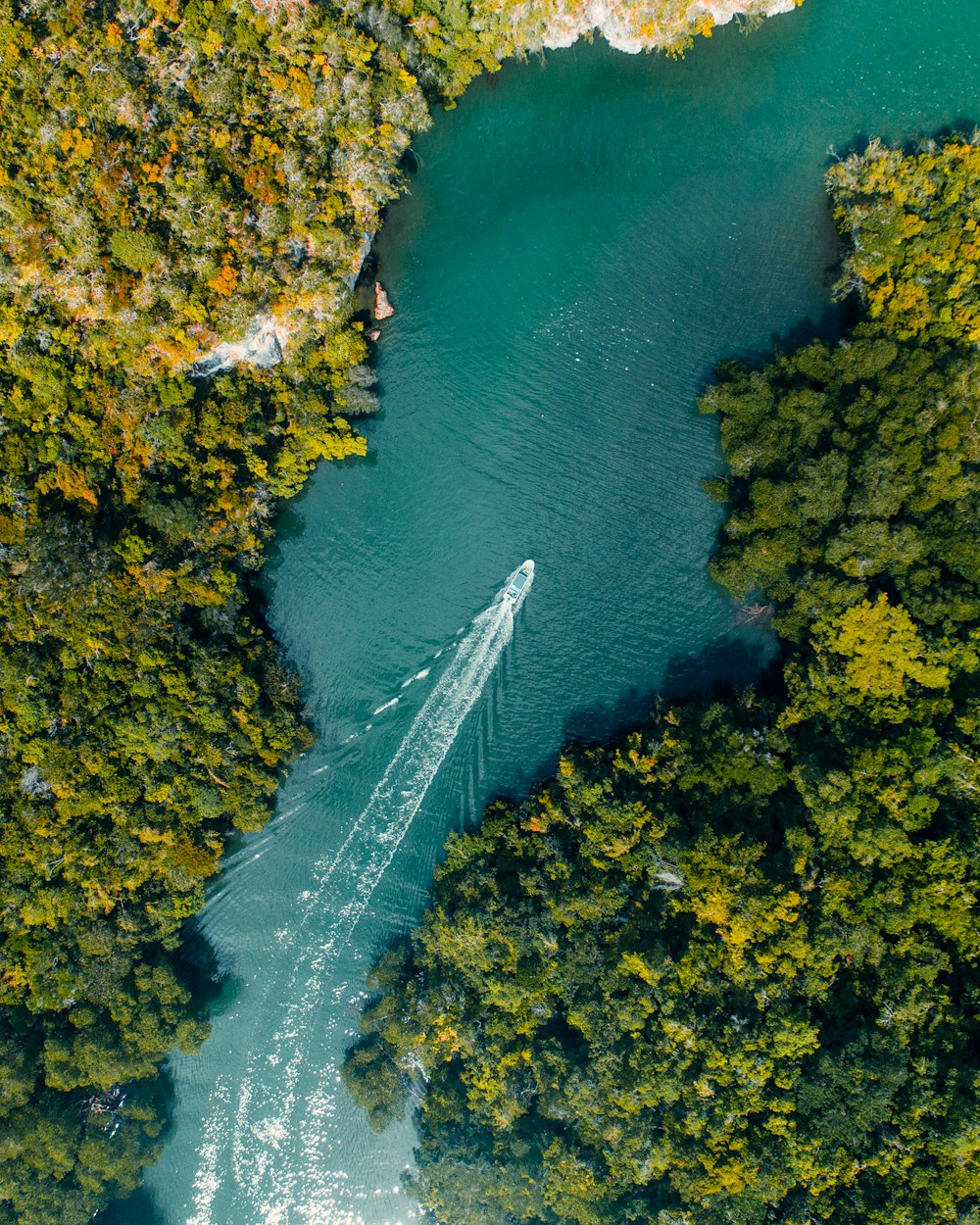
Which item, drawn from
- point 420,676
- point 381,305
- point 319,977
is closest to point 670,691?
point 420,676

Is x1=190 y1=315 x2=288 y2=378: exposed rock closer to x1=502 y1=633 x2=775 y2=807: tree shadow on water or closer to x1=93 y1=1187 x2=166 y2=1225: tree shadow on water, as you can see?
x1=502 y1=633 x2=775 y2=807: tree shadow on water

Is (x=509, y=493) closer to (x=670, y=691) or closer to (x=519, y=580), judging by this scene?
(x=519, y=580)

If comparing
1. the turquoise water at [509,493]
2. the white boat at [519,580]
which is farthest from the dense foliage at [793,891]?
the white boat at [519,580]

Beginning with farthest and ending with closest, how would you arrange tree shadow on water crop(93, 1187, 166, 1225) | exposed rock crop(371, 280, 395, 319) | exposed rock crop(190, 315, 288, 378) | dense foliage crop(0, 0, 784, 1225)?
tree shadow on water crop(93, 1187, 166, 1225) → exposed rock crop(371, 280, 395, 319) → exposed rock crop(190, 315, 288, 378) → dense foliage crop(0, 0, 784, 1225)

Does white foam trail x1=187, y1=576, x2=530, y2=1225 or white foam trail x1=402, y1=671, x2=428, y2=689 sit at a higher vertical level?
white foam trail x1=402, y1=671, x2=428, y2=689

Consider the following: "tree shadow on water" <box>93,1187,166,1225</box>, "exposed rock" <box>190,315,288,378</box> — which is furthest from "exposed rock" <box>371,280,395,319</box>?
"tree shadow on water" <box>93,1187,166,1225</box>

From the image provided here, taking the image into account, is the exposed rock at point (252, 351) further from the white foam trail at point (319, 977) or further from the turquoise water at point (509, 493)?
the white foam trail at point (319, 977)
